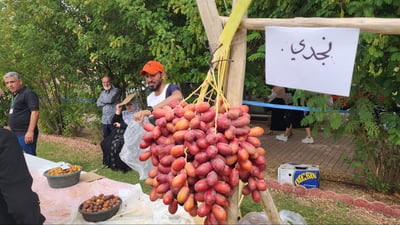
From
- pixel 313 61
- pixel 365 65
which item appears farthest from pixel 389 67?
pixel 313 61

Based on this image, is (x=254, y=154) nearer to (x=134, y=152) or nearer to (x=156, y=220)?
(x=156, y=220)

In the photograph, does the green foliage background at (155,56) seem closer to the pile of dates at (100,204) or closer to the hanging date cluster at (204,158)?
the hanging date cluster at (204,158)

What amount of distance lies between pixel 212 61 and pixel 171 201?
0.66 metres

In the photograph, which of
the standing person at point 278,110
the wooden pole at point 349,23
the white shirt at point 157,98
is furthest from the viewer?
the standing person at point 278,110

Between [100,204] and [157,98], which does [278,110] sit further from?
[100,204]

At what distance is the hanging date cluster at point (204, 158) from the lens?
1.19 meters

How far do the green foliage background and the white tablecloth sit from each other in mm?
1888

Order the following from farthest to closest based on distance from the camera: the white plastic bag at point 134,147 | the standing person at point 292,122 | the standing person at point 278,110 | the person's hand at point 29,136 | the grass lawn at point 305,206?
1. the standing person at point 292,122
2. the standing person at point 278,110
3. the person's hand at point 29,136
4. the white plastic bag at point 134,147
5. the grass lawn at point 305,206

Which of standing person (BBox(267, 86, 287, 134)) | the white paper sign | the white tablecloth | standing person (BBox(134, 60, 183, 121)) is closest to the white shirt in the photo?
standing person (BBox(134, 60, 183, 121))

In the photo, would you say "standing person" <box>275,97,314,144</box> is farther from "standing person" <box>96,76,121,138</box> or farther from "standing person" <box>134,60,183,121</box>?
"standing person" <box>134,60,183,121</box>

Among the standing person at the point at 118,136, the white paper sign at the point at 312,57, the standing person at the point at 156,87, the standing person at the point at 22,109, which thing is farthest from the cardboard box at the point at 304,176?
the standing person at the point at 22,109

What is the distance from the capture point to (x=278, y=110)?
765cm

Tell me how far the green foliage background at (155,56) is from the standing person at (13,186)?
1352 millimetres

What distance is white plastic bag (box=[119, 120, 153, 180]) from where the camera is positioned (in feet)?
13.8
